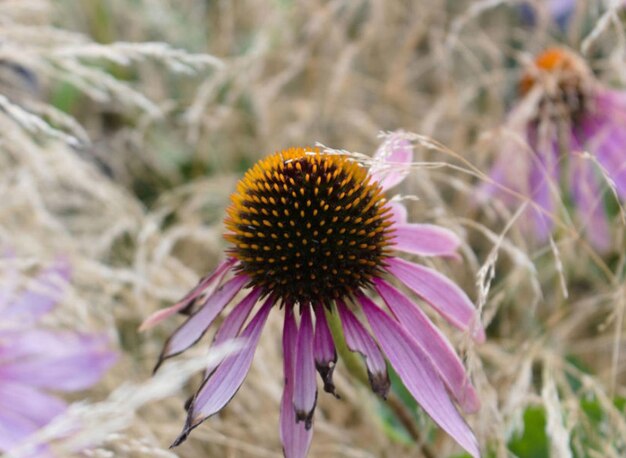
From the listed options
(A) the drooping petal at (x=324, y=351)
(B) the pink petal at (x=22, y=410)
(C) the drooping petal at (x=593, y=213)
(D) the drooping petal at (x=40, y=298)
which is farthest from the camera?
(C) the drooping petal at (x=593, y=213)

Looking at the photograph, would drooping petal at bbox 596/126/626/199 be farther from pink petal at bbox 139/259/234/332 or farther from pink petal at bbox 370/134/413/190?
pink petal at bbox 139/259/234/332

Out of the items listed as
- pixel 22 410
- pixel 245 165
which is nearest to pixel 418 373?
pixel 22 410

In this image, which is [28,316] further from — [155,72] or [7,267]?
[155,72]

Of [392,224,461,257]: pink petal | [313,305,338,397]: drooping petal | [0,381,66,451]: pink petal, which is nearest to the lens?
[313,305,338,397]: drooping petal

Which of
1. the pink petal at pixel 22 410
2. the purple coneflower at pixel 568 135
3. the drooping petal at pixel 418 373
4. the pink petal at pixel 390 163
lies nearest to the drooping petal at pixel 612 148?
the purple coneflower at pixel 568 135

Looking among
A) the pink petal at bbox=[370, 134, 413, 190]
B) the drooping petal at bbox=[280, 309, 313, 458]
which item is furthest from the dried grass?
the drooping petal at bbox=[280, 309, 313, 458]

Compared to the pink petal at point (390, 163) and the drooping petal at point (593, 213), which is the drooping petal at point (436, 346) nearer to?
the pink petal at point (390, 163)

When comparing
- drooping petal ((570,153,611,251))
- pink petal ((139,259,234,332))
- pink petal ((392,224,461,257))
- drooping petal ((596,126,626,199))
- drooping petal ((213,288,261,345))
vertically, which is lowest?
drooping petal ((213,288,261,345))

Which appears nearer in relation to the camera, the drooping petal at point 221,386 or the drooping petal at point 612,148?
the drooping petal at point 221,386
